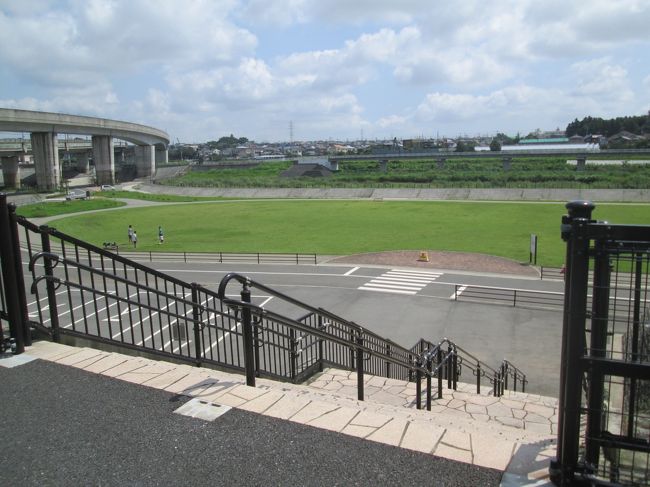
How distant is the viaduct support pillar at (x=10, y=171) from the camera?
330 feet

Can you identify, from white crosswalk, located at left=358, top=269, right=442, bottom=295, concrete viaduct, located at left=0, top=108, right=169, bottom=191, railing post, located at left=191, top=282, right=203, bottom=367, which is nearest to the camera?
railing post, located at left=191, top=282, right=203, bottom=367

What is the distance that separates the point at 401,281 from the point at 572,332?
874 inches

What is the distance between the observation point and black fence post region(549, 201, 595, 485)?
3.30 metres

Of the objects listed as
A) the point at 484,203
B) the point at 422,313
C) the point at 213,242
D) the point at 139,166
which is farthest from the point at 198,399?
the point at 139,166

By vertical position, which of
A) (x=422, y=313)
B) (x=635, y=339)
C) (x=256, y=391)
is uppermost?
(x=635, y=339)

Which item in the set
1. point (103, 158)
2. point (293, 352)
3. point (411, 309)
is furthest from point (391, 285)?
point (103, 158)

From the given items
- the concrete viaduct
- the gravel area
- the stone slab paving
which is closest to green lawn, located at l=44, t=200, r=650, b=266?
the gravel area

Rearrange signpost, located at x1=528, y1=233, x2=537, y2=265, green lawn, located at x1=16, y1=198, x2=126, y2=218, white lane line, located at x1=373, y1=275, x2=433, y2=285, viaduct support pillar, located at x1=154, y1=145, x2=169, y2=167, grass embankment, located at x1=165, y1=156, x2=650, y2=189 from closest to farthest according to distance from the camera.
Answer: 1. white lane line, located at x1=373, y1=275, x2=433, y2=285
2. signpost, located at x1=528, y1=233, x2=537, y2=265
3. green lawn, located at x1=16, y1=198, x2=126, y2=218
4. grass embankment, located at x1=165, y1=156, x2=650, y2=189
5. viaduct support pillar, located at x1=154, y1=145, x2=169, y2=167

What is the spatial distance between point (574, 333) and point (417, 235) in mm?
37906

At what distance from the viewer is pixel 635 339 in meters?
3.42

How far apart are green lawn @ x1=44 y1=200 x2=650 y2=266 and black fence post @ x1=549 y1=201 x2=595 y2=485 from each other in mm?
28017

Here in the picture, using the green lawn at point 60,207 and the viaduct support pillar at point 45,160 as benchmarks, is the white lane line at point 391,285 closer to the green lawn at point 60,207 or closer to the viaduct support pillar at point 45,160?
the green lawn at point 60,207

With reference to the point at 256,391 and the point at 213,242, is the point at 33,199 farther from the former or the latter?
the point at 256,391

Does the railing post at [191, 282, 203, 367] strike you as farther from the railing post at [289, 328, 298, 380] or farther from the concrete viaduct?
the concrete viaduct
